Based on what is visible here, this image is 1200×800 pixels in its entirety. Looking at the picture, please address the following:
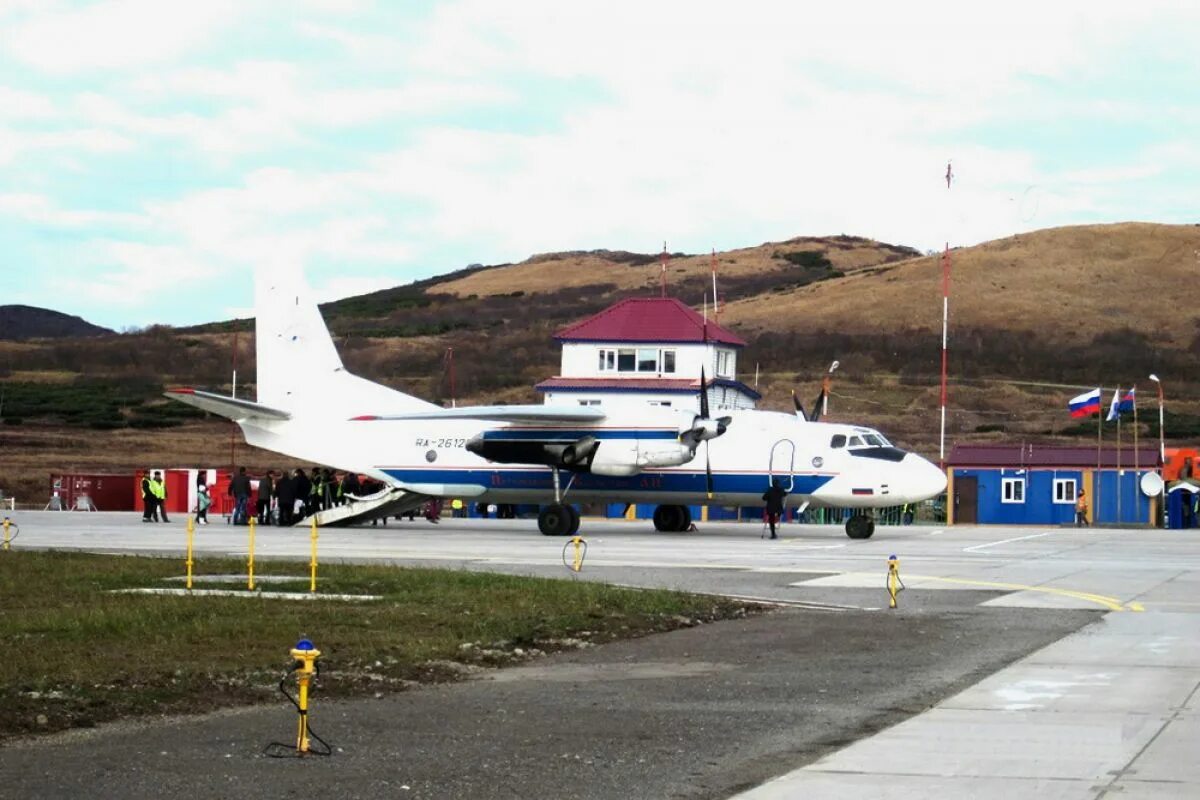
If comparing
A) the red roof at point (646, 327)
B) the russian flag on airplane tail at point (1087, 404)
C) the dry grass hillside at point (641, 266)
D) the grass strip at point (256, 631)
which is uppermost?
the dry grass hillside at point (641, 266)

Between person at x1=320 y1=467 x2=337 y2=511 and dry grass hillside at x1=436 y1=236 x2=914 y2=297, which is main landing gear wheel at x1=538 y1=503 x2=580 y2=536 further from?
dry grass hillside at x1=436 y1=236 x2=914 y2=297

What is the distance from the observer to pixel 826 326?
112m

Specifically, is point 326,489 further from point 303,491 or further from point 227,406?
point 227,406

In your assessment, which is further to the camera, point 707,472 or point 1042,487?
point 1042,487

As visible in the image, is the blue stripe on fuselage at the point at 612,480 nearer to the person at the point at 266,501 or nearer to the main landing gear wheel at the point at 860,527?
the main landing gear wheel at the point at 860,527

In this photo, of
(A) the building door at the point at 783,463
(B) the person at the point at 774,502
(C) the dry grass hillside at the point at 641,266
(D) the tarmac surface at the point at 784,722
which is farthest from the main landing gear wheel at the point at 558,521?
(C) the dry grass hillside at the point at 641,266

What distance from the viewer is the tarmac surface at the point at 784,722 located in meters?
9.53

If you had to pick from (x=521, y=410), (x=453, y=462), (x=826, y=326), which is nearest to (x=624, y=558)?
(x=521, y=410)

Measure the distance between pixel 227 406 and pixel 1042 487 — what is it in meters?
28.1

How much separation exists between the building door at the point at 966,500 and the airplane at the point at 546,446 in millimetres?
13005

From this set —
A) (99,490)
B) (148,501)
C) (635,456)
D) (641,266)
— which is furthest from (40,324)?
(635,456)

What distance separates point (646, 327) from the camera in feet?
229

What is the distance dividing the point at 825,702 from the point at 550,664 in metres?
3.52

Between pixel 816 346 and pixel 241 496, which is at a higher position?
pixel 816 346
